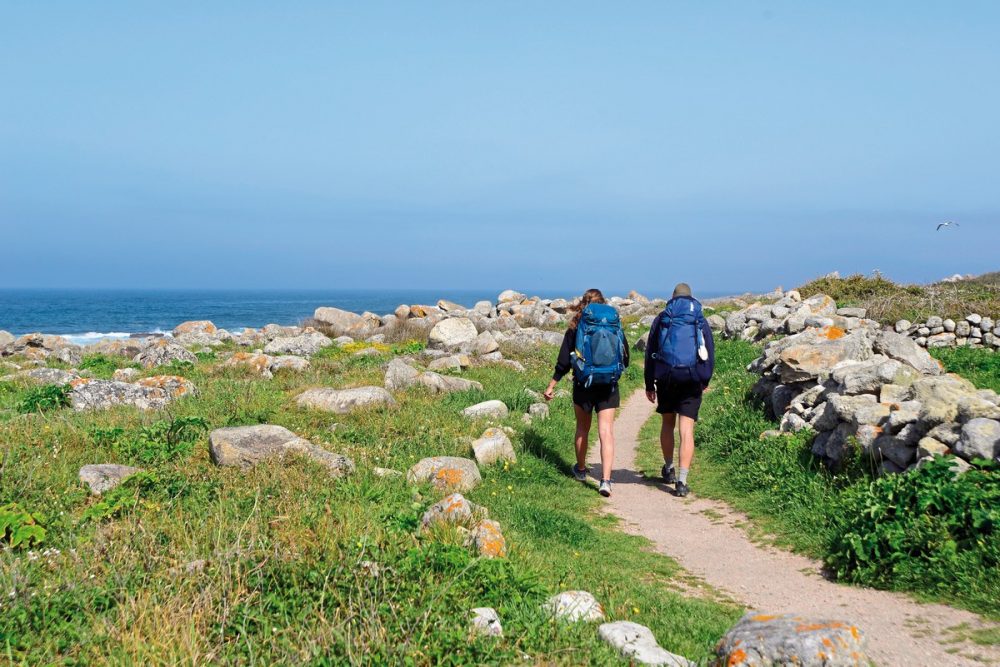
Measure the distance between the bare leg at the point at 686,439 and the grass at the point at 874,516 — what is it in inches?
21.4

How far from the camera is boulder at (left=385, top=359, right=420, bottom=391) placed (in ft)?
42.8

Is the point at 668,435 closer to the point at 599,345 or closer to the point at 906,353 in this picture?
the point at 599,345

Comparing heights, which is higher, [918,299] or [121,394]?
[918,299]

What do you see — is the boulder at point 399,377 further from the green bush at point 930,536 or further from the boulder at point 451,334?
the green bush at point 930,536

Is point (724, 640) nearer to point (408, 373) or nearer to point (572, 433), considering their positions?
point (572, 433)

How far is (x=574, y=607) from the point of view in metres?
4.79

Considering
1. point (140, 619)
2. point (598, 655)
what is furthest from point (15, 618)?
point (598, 655)

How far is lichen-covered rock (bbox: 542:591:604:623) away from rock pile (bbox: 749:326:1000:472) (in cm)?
407

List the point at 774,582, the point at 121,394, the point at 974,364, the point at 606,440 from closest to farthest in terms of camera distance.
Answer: the point at 774,582
the point at 606,440
the point at 121,394
the point at 974,364

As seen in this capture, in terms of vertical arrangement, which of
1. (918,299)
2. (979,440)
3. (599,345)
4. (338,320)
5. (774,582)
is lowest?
(774,582)

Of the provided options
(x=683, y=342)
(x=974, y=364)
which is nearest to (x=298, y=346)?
(x=683, y=342)

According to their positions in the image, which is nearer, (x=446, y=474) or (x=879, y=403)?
(x=446, y=474)

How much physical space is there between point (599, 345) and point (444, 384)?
533cm

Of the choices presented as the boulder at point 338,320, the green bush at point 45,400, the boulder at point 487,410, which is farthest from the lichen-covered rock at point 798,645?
the boulder at point 338,320
